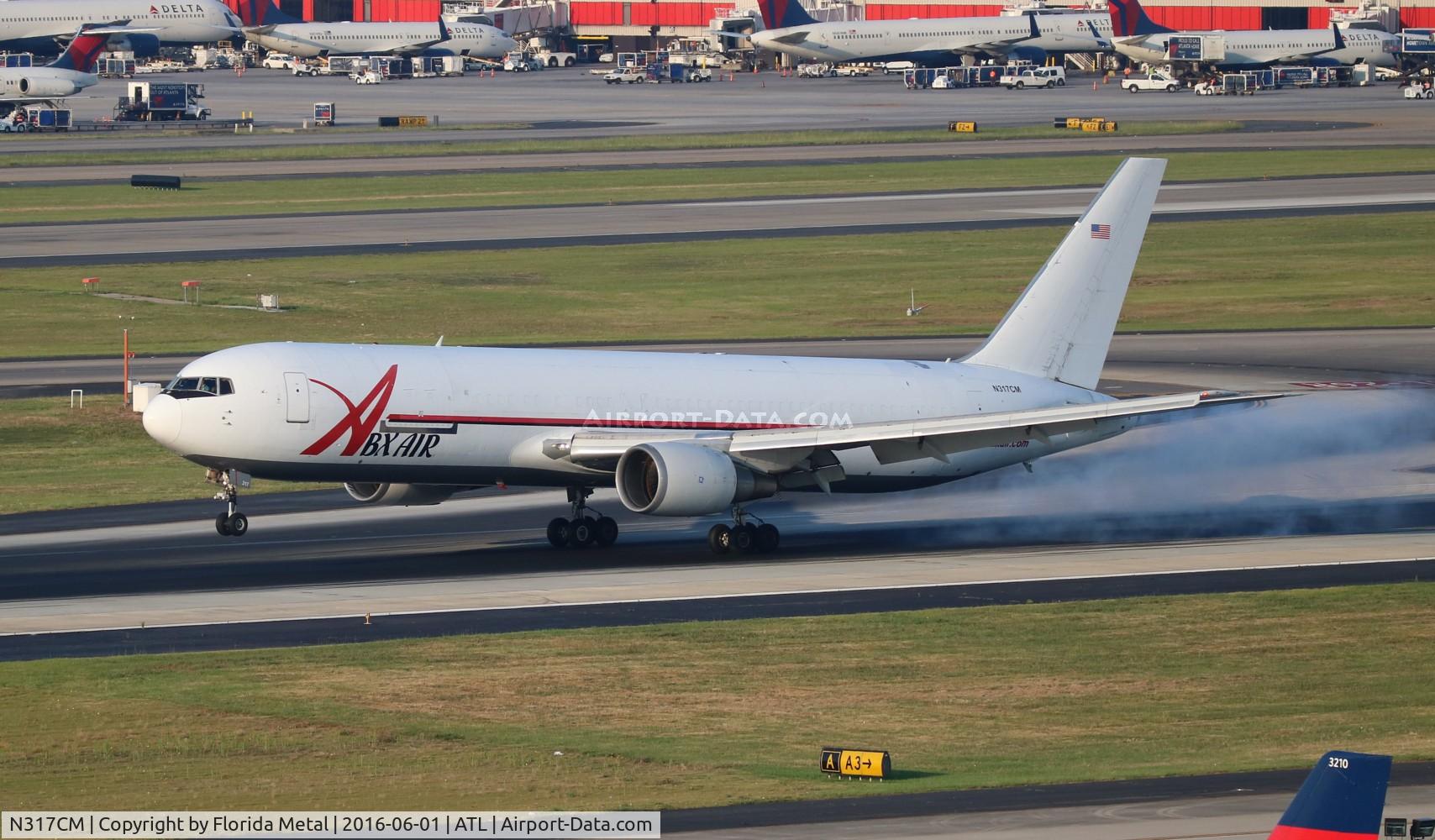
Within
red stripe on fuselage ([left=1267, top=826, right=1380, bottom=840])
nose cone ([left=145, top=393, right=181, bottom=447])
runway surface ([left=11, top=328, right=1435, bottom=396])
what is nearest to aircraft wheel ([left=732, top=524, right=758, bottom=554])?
nose cone ([left=145, top=393, right=181, bottom=447])

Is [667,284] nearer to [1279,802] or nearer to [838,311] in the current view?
[838,311]

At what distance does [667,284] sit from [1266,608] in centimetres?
5833

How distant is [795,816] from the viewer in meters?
27.5

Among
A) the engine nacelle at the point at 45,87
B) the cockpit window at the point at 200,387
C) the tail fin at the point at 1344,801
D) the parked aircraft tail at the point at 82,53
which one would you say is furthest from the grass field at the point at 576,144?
the tail fin at the point at 1344,801

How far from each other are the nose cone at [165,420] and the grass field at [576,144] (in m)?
107

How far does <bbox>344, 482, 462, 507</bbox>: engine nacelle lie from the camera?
5025 cm

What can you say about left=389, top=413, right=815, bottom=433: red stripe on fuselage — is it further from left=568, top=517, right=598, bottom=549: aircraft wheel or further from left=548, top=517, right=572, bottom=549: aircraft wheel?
left=548, top=517, right=572, bottom=549: aircraft wheel

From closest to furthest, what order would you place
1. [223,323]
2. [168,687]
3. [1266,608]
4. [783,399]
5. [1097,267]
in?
[168,687] < [1266,608] < [783,399] < [1097,267] < [223,323]

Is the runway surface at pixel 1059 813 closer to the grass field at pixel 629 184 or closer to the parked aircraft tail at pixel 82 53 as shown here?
the grass field at pixel 629 184

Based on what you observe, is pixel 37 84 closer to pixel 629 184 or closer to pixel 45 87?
pixel 45 87

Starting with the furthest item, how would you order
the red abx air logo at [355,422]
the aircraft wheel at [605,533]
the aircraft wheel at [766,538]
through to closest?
the aircraft wheel at [605,533], the aircraft wheel at [766,538], the red abx air logo at [355,422]

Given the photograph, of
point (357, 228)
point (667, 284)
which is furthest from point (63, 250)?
point (667, 284)

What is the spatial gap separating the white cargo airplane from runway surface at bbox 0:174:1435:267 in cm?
5781

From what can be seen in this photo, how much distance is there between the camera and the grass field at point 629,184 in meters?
126
